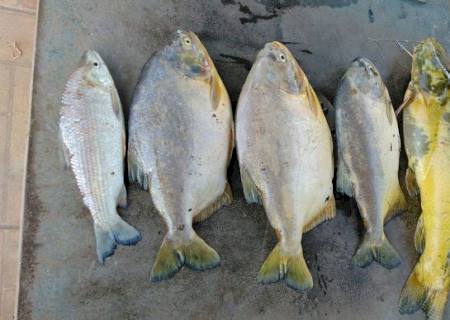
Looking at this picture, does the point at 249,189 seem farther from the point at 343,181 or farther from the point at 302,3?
the point at 302,3

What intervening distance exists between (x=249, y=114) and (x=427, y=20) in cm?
128

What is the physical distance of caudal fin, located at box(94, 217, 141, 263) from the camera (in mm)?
1760

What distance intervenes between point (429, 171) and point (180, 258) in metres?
1.19

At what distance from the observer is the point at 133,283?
1.91 metres

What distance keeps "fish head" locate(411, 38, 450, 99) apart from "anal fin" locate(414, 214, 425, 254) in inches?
23.1

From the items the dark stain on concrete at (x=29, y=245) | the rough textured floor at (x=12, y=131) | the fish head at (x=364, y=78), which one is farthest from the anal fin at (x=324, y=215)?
the rough textured floor at (x=12, y=131)

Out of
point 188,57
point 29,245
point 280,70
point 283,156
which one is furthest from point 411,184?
point 29,245

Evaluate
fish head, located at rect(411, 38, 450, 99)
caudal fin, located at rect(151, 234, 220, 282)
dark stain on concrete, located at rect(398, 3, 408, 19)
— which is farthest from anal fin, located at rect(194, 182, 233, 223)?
dark stain on concrete, located at rect(398, 3, 408, 19)

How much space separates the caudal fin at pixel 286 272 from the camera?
6.14ft

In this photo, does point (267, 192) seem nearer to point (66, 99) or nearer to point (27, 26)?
point (66, 99)

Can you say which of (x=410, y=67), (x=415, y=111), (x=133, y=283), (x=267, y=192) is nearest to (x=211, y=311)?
(x=133, y=283)

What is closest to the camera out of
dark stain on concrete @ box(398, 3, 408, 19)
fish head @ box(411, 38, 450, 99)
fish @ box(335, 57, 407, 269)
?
fish @ box(335, 57, 407, 269)

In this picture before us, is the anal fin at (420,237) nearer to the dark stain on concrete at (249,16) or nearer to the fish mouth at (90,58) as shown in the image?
the dark stain on concrete at (249,16)

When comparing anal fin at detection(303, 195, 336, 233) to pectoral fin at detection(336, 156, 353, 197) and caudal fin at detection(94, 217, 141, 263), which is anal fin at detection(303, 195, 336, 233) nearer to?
pectoral fin at detection(336, 156, 353, 197)
